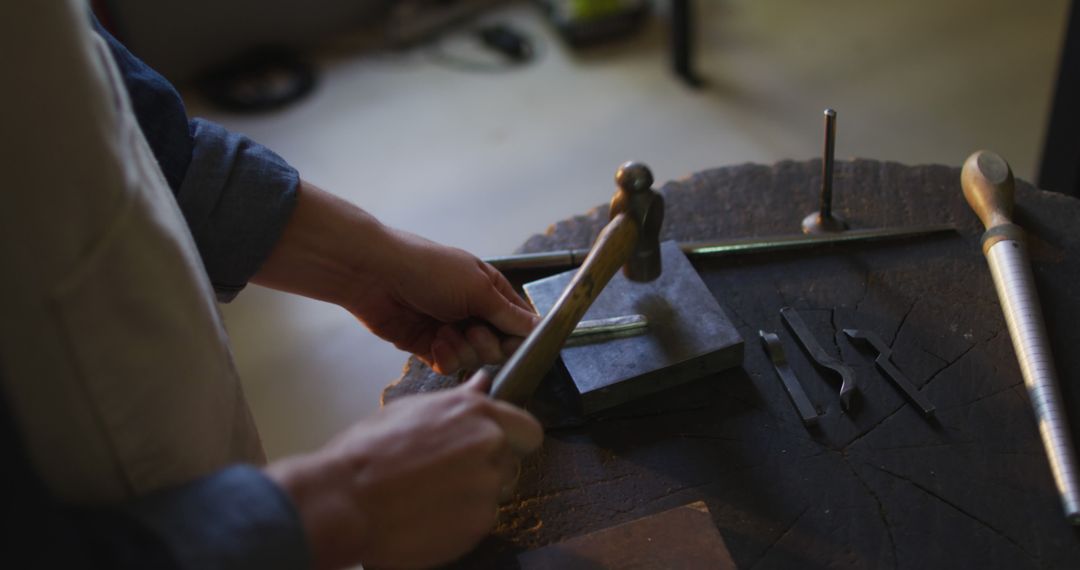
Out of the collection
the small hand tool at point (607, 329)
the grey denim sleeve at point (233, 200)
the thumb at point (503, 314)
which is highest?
the grey denim sleeve at point (233, 200)

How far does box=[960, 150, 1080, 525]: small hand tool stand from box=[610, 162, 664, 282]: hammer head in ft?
1.40

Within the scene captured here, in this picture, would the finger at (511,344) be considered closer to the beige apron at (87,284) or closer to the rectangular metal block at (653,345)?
the rectangular metal block at (653,345)

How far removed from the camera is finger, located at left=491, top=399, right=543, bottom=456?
3.03ft

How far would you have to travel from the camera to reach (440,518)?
2.81 ft

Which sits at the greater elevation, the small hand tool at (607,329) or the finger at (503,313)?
the finger at (503,313)

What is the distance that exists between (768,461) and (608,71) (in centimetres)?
226

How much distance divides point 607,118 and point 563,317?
1.97 m

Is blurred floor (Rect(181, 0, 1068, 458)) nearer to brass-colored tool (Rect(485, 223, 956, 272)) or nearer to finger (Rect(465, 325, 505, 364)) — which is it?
brass-colored tool (Rect(485, 223, 956, 272))

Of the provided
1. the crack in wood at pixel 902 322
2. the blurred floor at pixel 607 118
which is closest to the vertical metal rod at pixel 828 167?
the crack in wood at pixel 902 322

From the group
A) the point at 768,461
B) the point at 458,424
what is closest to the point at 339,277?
the point at 458,424

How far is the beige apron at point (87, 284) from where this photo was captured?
2.35ft

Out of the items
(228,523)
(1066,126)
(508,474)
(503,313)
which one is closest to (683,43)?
(1066,126)

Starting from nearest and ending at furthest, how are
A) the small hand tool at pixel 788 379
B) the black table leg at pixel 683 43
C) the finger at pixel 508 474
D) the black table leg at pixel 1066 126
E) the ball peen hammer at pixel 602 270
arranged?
the finger at pixel 508 474, the ball peen hammer at pixel 602 270, the small hand tool at pixel 788 379, the black table leg at pixel 1066 126, the black table leg at pixel 683 43

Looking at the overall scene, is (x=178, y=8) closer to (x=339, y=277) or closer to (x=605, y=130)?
(x=605, y=130)
